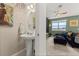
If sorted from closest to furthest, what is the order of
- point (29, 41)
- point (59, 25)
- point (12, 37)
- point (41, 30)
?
point (59, 25)
point (41, 30)
point (12, 37)
point (29, 41)

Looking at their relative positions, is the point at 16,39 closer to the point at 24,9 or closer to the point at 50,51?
the point at 24,9

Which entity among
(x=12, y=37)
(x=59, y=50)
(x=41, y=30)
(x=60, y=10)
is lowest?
(x=59, y=50)

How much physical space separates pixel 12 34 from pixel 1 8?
696mm

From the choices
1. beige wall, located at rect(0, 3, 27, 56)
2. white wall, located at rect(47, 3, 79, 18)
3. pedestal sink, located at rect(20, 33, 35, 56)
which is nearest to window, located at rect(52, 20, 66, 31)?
white wall, located at rect(47, 3, 79, 18)

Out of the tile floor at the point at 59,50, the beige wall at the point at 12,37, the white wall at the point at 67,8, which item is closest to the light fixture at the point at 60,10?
the white wall at the point at 67,8

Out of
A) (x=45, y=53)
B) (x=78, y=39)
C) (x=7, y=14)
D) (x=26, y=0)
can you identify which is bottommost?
(x=45, y=53)

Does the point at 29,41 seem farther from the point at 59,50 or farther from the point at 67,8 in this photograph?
the point at 67,8

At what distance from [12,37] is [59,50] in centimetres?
110

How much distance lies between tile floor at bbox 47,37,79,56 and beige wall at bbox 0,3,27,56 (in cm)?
86

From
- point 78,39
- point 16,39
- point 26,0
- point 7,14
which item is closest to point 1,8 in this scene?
point 7,14

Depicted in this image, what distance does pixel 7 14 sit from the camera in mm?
2682

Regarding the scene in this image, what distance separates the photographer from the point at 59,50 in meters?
2.39

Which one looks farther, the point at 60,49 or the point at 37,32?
the point at 37,32

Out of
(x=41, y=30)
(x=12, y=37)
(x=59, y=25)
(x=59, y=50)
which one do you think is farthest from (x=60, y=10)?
(x=12, y=37)
